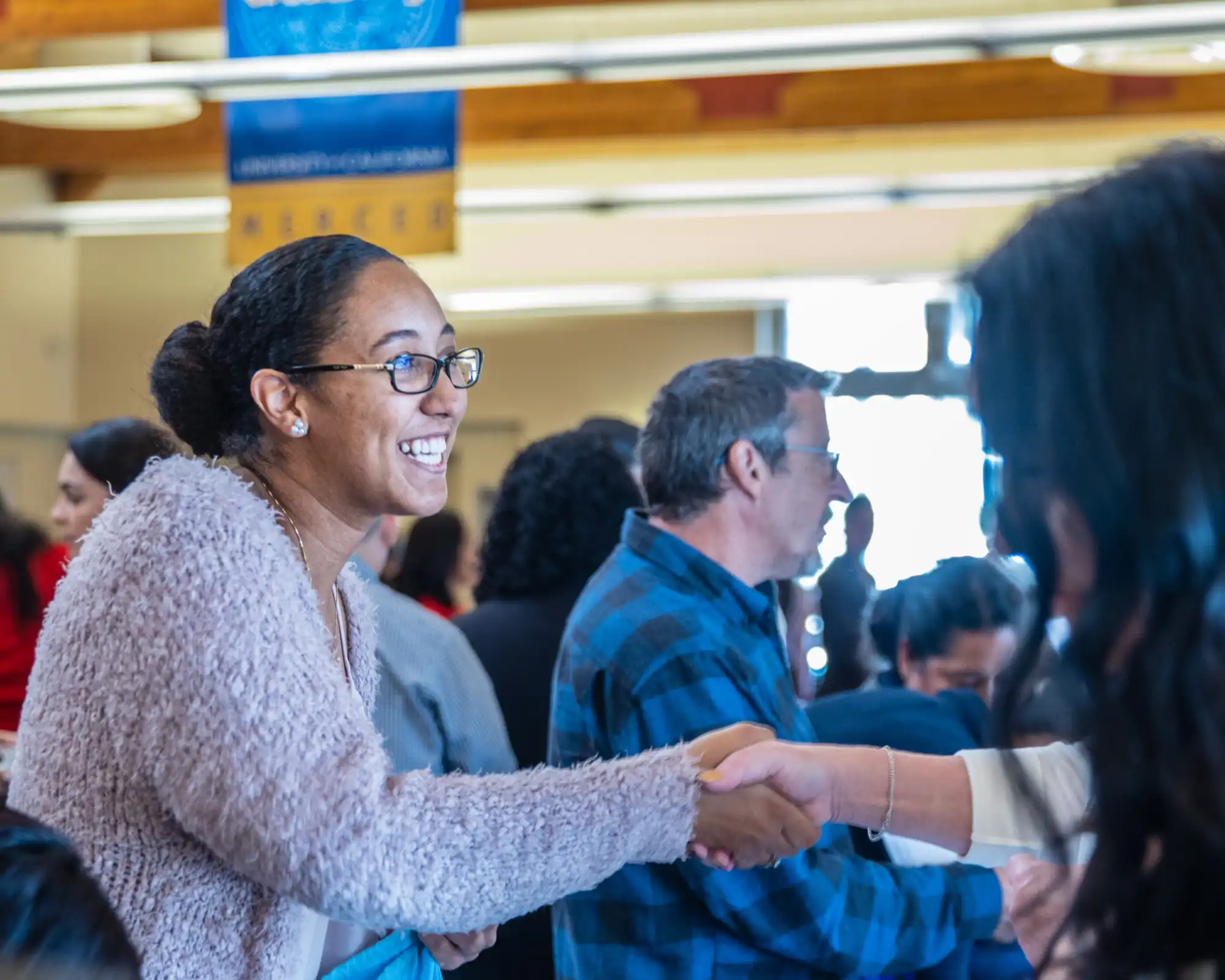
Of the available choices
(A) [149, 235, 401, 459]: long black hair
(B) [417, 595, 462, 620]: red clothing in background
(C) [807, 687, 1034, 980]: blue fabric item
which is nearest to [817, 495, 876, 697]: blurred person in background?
(C) [807, 687, 1034, 980]: blue fabric item

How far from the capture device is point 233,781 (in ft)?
4.68

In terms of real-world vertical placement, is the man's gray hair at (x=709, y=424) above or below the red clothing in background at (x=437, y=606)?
above

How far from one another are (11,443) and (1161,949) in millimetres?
9801

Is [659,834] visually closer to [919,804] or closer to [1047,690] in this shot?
[919,804]

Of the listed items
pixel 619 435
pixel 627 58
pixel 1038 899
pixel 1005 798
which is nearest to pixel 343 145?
pixel 627 58

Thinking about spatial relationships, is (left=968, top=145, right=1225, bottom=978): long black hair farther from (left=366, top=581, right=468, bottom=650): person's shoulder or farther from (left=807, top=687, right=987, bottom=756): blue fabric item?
(left=366, top=581, right=468, bottom=650): person's shoulder

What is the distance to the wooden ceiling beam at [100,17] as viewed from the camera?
5539mm

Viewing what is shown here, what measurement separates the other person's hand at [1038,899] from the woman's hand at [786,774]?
311mm

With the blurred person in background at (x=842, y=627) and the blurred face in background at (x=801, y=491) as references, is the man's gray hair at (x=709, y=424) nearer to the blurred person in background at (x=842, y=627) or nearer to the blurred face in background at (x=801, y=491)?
the blurred face in background at (x=801, y=491)

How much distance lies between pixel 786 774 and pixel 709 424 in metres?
0.83

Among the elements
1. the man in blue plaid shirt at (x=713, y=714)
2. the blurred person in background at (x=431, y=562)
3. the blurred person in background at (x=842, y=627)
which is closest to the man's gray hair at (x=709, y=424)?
the man in blue plaid shirt at (x=713, y=714)

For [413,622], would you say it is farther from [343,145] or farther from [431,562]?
[431,562]

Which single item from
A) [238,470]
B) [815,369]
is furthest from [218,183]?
[238,470]

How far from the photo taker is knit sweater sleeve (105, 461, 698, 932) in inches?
56.4
